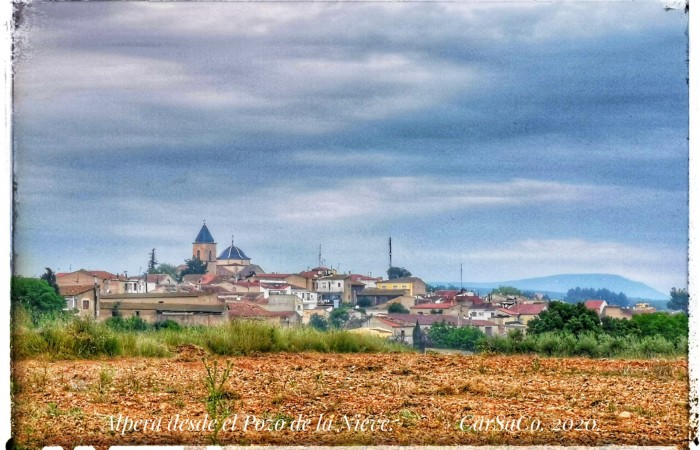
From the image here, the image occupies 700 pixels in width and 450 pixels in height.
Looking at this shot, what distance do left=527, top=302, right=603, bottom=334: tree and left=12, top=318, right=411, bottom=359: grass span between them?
2493mm

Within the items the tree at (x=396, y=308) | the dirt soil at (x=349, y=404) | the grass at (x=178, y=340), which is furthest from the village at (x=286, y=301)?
the dirt soil at (x=349, y=404)

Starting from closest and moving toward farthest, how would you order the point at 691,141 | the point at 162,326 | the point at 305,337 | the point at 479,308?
1. the point at 691,141
2. the point at 305,337
3. the point at 162,326
4. the point at 479,308

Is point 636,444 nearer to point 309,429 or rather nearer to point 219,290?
point 309,429

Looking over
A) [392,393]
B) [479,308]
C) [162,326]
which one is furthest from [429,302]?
[392,393]

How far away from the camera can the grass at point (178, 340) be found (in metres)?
9.70

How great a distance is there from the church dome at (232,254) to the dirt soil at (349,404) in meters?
2.73

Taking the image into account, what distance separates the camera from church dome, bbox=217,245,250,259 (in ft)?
37.8

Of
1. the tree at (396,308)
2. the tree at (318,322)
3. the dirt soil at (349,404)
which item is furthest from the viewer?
the tree at (396,308)

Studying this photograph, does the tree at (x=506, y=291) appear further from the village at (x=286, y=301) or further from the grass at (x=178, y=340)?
the grass at (x=178, y=340)

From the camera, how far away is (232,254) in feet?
41.0

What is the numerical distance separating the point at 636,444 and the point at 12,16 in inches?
221

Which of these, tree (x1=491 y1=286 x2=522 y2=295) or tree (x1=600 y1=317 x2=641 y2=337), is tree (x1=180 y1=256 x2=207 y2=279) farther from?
tree (x1=600 y1=317 x2=641 y2=337)

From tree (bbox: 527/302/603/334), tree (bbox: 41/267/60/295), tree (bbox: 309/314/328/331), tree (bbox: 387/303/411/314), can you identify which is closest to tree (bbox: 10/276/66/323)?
tree (bbox: 41/267/60/295)

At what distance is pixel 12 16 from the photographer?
6.57 m
